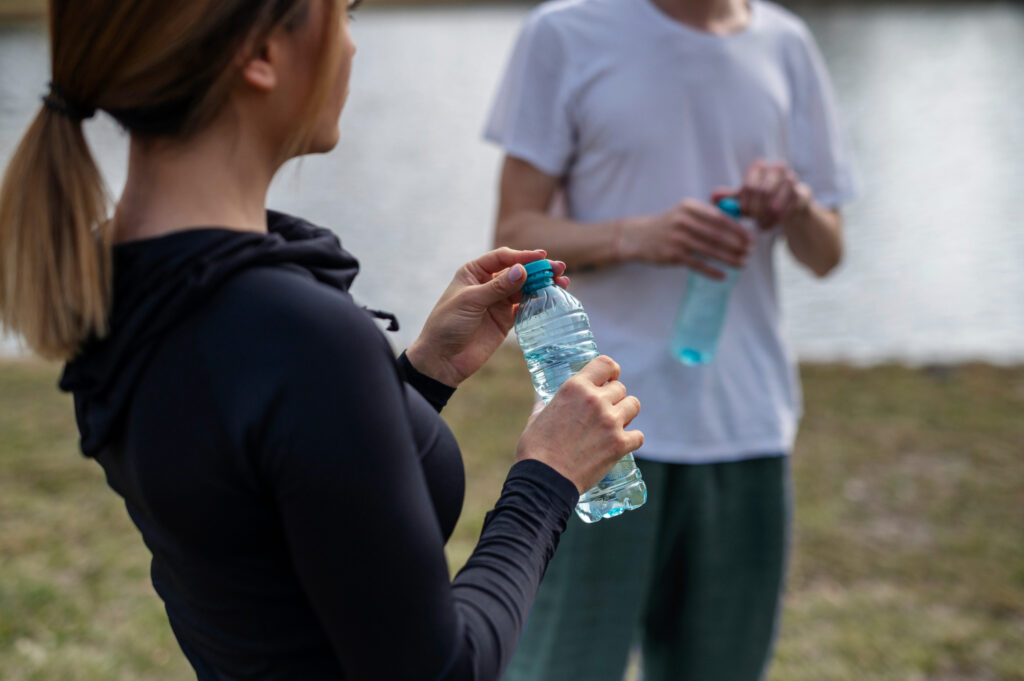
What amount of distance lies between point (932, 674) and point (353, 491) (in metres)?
2.90

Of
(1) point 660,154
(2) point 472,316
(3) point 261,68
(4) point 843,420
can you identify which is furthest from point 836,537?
(3) point 261,68

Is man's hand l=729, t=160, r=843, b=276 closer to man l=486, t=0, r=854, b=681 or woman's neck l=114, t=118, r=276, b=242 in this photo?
man l=486, t=0, r=854, b=681

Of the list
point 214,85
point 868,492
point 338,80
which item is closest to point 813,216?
point 338,80

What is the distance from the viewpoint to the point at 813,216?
235 cm

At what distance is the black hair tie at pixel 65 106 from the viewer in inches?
43.7

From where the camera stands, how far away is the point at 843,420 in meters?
5.57

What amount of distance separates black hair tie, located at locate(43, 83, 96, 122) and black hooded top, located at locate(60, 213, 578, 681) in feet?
0.57

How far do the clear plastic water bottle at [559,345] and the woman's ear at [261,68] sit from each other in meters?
0.41

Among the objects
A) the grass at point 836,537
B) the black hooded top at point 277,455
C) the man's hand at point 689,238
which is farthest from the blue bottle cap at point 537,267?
the grass at point 836,537

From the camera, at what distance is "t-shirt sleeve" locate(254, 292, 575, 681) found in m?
0.99

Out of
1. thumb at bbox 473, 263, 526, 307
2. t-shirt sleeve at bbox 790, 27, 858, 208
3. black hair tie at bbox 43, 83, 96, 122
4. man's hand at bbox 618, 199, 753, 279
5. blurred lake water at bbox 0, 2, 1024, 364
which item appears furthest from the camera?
blurred lake water at bbox 0, 2, 1024, 364

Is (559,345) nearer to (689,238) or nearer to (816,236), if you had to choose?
(689,238)

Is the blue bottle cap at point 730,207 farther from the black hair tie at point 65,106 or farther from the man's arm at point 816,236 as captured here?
the black hair tie at point 65,106

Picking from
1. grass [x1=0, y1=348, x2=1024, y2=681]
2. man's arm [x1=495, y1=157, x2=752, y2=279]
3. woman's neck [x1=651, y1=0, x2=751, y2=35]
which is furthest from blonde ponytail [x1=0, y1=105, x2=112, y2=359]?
grass [x1=0, y1=348, x2=1024, y2=681]
